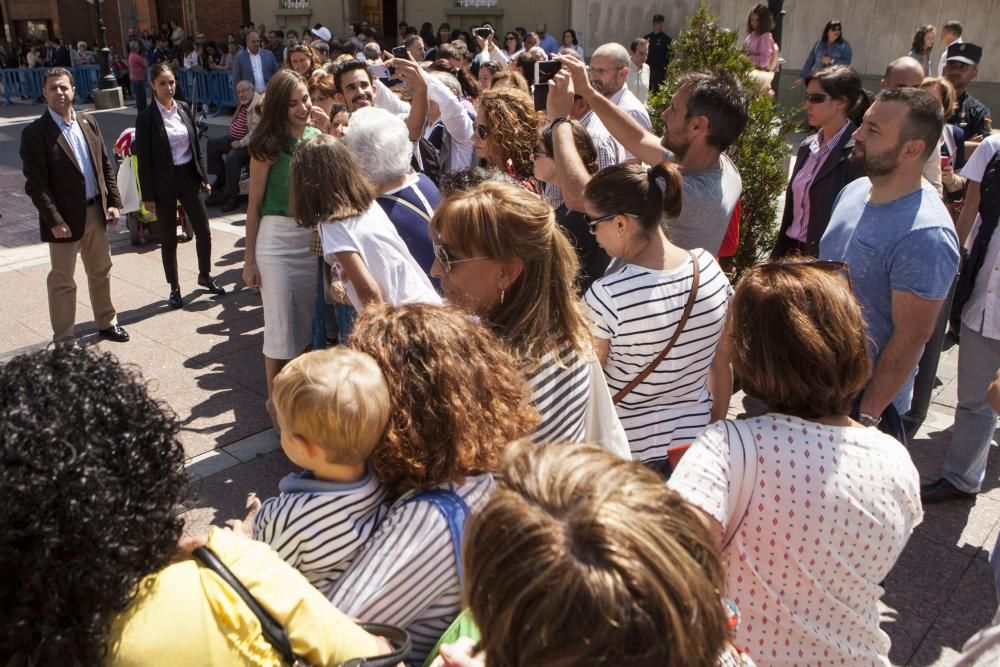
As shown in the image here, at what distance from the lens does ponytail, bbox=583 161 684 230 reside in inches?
101

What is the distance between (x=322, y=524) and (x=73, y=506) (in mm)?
534

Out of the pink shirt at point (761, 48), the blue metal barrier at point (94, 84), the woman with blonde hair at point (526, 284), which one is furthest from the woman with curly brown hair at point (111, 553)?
the blue metal barrier at point (94, 84)

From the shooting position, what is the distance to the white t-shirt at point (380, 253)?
10.4ft

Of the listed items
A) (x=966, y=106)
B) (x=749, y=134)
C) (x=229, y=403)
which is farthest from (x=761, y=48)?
(x=229, y=403)

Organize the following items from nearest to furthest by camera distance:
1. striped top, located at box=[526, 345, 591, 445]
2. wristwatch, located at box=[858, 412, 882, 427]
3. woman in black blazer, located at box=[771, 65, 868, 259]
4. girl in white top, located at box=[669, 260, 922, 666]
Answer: girl in white top, located at box=[669, 260, 922, 666] < striped top, located at box=[526, 345, 591, 445] < wristwatch, located at box=[858, 412, 882, 427] < woman in black blazer, located at box=[771, 65, 868, 259]

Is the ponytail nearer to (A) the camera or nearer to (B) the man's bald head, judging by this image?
(A) the camera

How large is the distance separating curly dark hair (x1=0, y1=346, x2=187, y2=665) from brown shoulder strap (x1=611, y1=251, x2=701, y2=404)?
1584 mm

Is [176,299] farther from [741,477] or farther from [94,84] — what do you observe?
[94,84]

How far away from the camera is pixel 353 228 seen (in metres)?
3.19

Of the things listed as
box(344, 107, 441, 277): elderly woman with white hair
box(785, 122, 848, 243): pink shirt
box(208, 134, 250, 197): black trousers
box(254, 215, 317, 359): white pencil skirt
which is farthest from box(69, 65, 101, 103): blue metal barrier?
box(785, 122, 848, 243): pink shirt

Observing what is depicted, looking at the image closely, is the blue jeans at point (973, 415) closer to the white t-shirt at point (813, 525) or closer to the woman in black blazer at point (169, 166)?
the white t-shirt at point (813, 525)

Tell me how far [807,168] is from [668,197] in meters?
2.10

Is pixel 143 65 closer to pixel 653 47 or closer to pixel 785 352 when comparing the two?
pixel 653 47

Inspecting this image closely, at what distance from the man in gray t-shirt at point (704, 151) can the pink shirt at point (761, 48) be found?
7.12m
